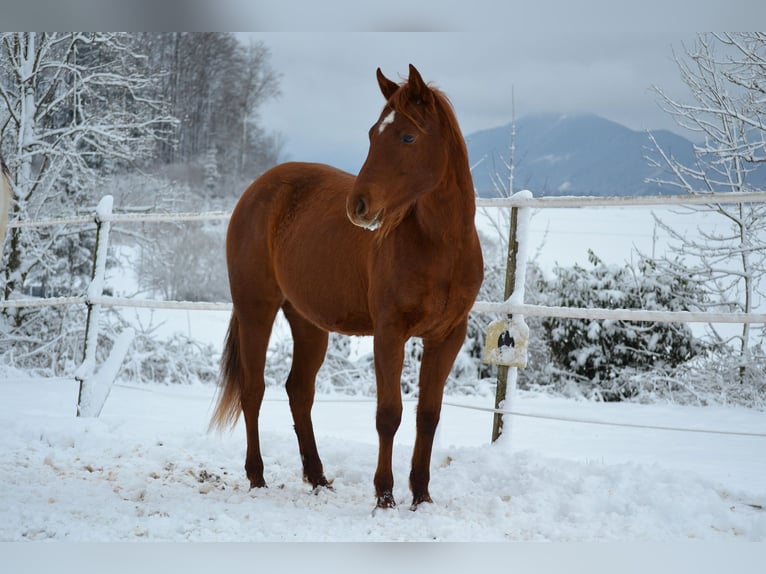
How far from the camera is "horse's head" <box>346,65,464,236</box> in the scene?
1.85 meters

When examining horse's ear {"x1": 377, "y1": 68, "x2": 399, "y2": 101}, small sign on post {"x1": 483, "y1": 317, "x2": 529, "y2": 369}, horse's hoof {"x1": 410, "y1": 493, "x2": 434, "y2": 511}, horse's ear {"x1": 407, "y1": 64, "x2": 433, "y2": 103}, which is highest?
horse's ear {"x1": 377, "y1": 68, "x2": 399, "y2": 101}

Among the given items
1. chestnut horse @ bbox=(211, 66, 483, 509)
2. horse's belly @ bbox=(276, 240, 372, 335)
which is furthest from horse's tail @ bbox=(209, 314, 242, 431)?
horse's belly @ bbox=(276, 240, 372, 335)

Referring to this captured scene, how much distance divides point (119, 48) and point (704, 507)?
598 cm

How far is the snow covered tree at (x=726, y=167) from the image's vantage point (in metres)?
3.86

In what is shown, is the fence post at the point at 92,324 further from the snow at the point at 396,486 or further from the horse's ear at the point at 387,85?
the horse's ear at the point at 387,85

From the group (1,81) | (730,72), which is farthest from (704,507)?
(1,81)

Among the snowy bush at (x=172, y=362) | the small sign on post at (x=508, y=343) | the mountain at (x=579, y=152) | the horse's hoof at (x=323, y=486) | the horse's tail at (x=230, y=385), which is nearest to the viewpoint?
the horse's hoof at (x=323, y=486)

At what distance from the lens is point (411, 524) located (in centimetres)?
195

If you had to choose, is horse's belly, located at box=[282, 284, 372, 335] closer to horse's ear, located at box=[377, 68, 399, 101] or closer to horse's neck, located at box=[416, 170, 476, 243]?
horse's neck, located at box=[416, 170, 476, 243]

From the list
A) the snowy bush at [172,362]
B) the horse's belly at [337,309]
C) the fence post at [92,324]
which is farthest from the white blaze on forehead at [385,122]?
the snowy bush at [172,362]

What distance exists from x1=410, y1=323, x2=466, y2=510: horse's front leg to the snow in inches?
3.5

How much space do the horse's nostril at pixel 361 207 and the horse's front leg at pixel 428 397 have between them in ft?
1.66

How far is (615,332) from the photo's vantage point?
486cm

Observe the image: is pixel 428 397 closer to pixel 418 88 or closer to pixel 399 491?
pixel 399 491
